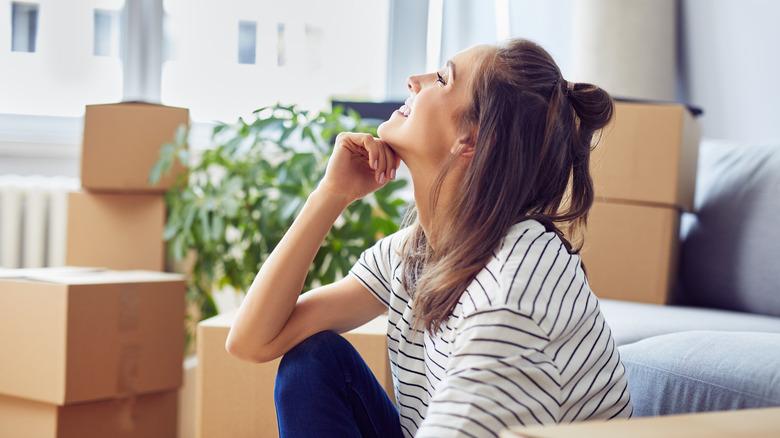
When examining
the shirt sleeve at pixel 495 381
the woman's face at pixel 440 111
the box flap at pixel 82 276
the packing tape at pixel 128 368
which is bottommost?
the packing tape at pixel 128 368

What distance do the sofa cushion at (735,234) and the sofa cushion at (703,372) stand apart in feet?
1.94

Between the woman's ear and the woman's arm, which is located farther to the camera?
the woman's arm

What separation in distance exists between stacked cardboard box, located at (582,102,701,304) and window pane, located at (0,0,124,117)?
5.88 ft

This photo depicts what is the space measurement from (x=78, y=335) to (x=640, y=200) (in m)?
1.32

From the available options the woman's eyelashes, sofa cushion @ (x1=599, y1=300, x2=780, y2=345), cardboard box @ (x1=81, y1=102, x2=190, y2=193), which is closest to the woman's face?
the woman's eyelashes

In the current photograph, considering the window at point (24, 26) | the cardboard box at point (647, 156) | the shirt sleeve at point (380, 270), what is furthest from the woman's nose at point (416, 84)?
the window at point (24, 26)

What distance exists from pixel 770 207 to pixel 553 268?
102 cm

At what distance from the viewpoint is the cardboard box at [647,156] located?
1603 millimetres

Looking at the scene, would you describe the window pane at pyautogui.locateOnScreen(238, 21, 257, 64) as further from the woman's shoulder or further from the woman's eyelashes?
the woman's shoulder

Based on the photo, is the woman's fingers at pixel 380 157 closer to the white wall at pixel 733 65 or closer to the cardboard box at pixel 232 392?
the cardboard box at pixel 232 392

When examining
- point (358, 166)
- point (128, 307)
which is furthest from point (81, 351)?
point (358, 166)

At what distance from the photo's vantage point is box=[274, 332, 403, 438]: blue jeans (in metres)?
0.87

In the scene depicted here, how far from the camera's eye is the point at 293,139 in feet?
8.74

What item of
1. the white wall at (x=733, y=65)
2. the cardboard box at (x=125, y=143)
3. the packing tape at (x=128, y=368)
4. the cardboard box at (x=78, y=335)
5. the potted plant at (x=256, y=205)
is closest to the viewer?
the cardboard box at (x=78, y=335)
